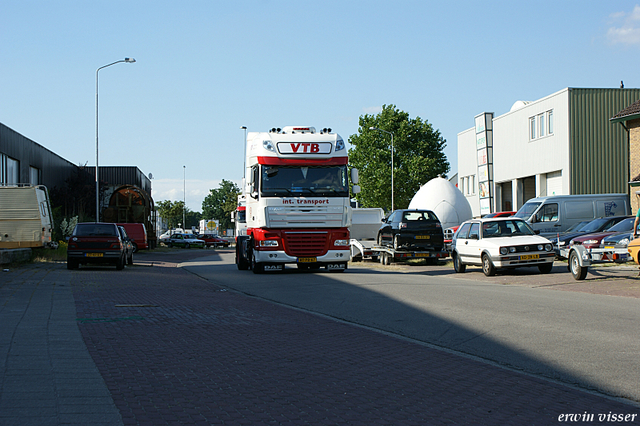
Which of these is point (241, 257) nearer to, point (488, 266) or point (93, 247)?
point (93, 247)

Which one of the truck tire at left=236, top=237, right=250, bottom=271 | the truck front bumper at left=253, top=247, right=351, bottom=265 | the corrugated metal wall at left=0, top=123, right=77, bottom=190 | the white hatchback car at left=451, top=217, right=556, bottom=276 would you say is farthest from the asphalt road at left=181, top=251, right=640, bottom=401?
the corrugated metal wall at left=0, top=123, right=77, bottom=190

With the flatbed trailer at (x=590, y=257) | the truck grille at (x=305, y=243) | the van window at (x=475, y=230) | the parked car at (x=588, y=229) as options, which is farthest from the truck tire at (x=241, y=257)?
the flatbed trailer at (x=590, y=257)

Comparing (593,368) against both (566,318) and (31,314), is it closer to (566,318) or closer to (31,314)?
(566,318)

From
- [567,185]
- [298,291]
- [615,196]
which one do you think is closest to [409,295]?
[298,291]

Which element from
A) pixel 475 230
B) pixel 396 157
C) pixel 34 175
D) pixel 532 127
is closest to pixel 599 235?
pixel 475 230

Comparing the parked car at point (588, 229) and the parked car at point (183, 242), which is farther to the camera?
the parked car at point (183, 242)

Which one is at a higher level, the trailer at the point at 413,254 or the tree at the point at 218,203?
the tree at the point at 218,203

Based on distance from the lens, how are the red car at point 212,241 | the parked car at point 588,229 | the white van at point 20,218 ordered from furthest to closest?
the red car at point 212,241, the white van at point 20,218, the parked car at point 588,229

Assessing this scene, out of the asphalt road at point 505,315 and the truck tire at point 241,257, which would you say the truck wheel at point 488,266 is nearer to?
the asphalt road at point 505,315

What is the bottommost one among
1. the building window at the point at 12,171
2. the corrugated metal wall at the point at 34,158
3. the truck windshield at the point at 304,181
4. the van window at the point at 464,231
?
the van window at the point at 464,231

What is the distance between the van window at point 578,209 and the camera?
2458 cm

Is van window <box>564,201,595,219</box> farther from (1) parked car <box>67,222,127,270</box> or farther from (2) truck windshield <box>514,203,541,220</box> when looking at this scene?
(1) parked car <box>67,222,127,270</box>

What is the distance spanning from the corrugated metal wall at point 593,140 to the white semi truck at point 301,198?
22.9m

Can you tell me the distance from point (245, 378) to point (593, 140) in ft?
119
